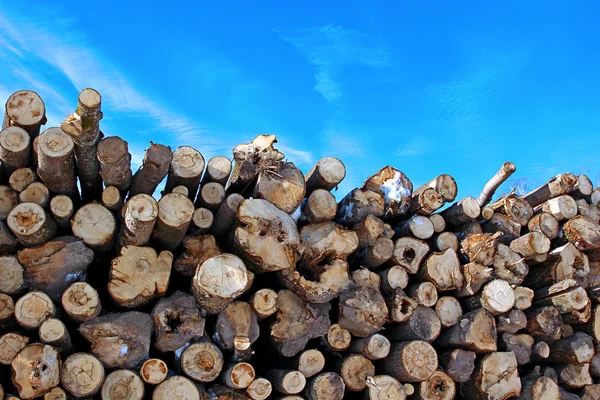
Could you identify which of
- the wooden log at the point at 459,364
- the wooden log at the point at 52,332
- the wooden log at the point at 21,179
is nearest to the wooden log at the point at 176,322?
the wooden log at the point at 52,332

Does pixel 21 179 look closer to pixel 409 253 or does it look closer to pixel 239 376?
pixel 239 376

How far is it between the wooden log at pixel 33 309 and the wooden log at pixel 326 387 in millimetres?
1863

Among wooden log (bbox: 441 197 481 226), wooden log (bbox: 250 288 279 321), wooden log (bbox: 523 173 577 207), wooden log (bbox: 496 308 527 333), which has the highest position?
wooden log (bbox: 523 173 577 207)

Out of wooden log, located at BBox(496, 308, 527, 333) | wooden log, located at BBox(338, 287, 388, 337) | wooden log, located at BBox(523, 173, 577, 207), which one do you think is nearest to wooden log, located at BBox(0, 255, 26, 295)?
wooden log, located at BBox(338, 287, 388, 337)

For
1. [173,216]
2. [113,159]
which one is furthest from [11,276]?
[173,216]

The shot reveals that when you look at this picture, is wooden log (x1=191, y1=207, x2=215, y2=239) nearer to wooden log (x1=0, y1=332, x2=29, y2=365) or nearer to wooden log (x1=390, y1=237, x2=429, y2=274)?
wooden log (x1=0, y1=332, x2=29, y2=365)

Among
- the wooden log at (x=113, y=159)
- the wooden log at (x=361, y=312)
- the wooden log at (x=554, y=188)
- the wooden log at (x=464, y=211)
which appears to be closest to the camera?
the wooden log at (x=113, y=159)

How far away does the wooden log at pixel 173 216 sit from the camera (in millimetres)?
3281

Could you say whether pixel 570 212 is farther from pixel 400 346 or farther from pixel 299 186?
pixel 299 186

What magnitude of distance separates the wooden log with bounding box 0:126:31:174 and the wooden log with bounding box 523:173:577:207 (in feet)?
15.9

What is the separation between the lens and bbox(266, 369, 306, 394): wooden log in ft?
11.6

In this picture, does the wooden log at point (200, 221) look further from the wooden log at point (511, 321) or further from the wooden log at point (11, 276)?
the wooden log at point (511, 321)

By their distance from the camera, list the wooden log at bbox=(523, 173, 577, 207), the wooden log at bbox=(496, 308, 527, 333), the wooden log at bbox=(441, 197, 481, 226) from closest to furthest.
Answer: the wooden log at bbox=(496, 308, 527, 333) → the wooden log at bbox=(441, 197, 481, 226) → the wooden log at bbox=(523, 173, 577, 207)

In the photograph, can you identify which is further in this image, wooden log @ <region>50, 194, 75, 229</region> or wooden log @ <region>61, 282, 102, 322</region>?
wooden log @ <region>50, 194, 75, 229</region>
